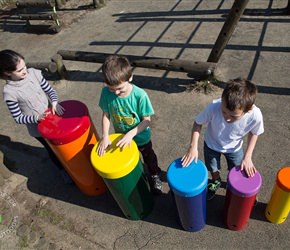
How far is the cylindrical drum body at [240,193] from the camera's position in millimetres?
2364

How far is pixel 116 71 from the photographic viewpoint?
7.78 ft

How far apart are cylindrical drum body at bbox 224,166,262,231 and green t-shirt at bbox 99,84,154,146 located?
892 mm

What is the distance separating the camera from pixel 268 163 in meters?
3.48

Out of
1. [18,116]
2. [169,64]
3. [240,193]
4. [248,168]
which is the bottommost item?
[169,64]

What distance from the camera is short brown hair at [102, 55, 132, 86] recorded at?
2377 millimetres

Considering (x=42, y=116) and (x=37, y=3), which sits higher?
(x=42, y=116)

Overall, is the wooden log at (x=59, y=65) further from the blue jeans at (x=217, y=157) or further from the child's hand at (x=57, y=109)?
the blue jeans at (x=217, y=157)

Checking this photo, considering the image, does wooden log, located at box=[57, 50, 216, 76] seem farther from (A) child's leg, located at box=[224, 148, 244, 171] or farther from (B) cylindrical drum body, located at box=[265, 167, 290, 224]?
(B) cylindrical drum body, located at box=[265, 167, 290, 224]

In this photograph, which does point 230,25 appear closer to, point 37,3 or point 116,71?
point 116,71

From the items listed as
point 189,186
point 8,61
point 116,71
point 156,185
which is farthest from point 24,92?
point 189,186

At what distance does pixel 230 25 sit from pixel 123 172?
9.14 feet

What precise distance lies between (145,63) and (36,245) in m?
2.99

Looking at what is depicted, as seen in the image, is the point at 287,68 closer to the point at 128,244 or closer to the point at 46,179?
the point at 128,244

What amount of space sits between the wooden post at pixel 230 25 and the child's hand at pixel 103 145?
2.58 m
